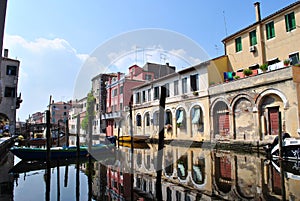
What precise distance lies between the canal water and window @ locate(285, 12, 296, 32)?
999cm

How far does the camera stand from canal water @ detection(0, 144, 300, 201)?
708 centimetres

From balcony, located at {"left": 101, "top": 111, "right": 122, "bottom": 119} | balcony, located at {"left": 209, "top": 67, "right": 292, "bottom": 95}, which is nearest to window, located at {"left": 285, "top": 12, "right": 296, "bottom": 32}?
balcony, located at {"left": 209, "top": 67, "right": 292, "bottom": 95}

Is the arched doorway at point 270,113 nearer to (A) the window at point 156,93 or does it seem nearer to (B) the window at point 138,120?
(A) the window at point 156,93

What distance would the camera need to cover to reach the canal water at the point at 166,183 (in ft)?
23.2

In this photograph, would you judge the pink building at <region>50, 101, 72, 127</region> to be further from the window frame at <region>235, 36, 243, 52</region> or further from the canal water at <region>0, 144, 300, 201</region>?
the canal water at <region>0, 144, 300, 201</region>

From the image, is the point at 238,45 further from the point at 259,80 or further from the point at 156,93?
the point at 156,93

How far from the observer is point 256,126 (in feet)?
51.1

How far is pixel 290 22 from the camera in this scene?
1598cm

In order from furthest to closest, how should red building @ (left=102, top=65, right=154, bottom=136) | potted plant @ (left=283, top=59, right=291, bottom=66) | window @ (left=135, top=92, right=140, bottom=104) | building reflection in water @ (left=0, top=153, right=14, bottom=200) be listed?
red building @ (left=102, top=65, right=154, bottom=136), window @ (left=135, top=92, right=140, bottom=104), potted plant @ (left=283, top=59, right=291, bottom=66), building reflection in water @ (left=0, top=153, right=14, bottom=200)

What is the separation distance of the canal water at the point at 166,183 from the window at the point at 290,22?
9.99 meters

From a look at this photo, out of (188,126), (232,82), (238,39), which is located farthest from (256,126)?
(238,39)

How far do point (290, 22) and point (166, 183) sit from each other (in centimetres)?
1465

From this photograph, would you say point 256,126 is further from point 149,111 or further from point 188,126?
point 149,111

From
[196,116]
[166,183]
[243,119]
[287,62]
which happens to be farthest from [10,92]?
[287,62]
